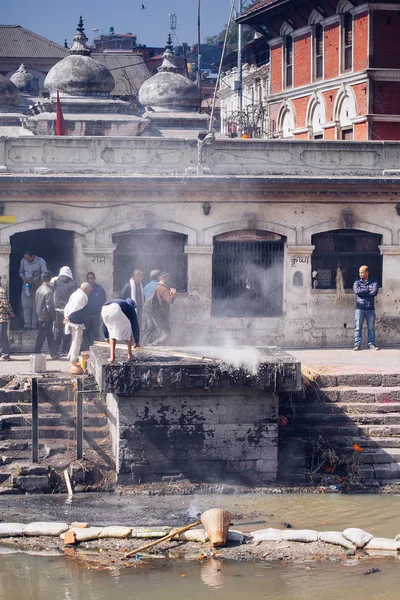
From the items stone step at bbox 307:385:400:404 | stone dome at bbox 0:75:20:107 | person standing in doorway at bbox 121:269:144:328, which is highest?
stone dome at bbox 0:75:20:107

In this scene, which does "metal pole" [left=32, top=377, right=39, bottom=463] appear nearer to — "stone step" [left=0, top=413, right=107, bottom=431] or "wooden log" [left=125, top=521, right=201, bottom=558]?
"stone step" [left=0, top=413, right=107, bottom=431]

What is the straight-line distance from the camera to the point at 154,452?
15.2 metres

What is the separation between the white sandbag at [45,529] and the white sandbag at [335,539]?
3067mm

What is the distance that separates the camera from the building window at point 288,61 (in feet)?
135

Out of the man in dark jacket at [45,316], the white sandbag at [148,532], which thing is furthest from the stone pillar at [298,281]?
the white sandbag at [148,532]

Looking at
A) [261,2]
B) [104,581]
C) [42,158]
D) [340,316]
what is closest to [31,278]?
[42,158]

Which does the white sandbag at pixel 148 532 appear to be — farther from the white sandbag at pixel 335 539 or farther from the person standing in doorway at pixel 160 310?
the person standing in doorway at pixel 160 310

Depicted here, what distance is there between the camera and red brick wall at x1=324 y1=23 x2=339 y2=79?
1454 inches

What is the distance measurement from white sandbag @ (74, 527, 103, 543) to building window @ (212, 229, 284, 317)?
9760mm

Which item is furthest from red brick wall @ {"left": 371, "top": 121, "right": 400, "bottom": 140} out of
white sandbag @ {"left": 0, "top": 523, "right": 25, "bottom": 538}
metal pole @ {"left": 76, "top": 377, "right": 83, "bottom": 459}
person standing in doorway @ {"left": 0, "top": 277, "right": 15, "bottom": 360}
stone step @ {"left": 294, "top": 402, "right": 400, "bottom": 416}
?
white sandbag @ {"left": 0, "top": 523, "right": 25, "bottom": 538}

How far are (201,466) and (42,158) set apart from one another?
8.55 meters

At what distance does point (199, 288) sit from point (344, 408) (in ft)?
19.6

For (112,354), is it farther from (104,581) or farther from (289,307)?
(289,307)

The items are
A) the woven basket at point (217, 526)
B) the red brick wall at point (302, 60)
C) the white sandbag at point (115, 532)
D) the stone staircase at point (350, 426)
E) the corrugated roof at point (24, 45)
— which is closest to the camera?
the woven basket at point (217, 526)
